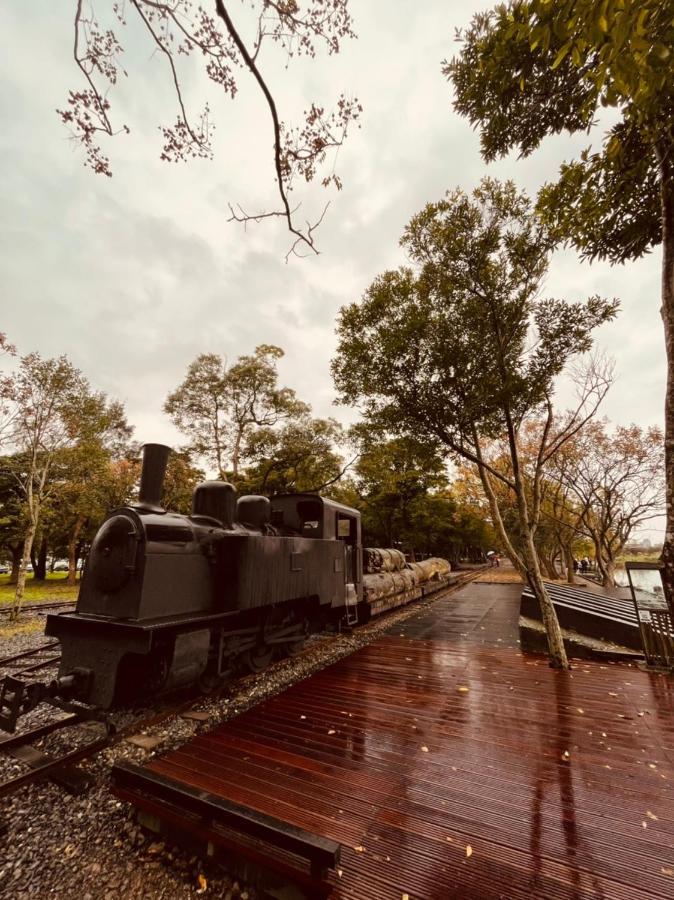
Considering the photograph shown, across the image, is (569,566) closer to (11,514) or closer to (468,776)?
(468,776)

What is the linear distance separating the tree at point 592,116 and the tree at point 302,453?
1506 cm

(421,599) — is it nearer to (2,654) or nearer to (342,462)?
(342,462)

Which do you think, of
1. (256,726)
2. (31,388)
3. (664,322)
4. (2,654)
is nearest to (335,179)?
(664,322)

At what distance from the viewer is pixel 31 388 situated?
12.0 metres

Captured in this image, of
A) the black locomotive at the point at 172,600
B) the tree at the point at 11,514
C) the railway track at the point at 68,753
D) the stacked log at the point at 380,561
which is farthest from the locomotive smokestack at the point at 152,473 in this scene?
the tree at the point at 11,514

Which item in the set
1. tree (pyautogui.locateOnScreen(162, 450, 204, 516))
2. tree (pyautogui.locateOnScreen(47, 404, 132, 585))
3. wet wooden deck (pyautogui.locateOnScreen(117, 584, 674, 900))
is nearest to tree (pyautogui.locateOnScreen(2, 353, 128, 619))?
tree (pyautogui.locateOnScreen(47, 404, 132, 585))

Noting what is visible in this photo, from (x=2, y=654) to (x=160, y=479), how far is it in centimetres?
593

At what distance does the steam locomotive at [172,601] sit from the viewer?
4145 millimetres

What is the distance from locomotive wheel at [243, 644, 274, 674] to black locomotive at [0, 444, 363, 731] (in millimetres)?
18

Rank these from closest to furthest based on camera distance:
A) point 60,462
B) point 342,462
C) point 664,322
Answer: point 664,322 → point 60,462 → point 342,462

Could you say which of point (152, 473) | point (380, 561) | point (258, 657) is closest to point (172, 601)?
point (152, 473)

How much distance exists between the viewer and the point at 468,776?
3312mm

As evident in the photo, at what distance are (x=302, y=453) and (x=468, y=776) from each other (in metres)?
17.1

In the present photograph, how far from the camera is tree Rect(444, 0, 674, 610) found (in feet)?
6.46
